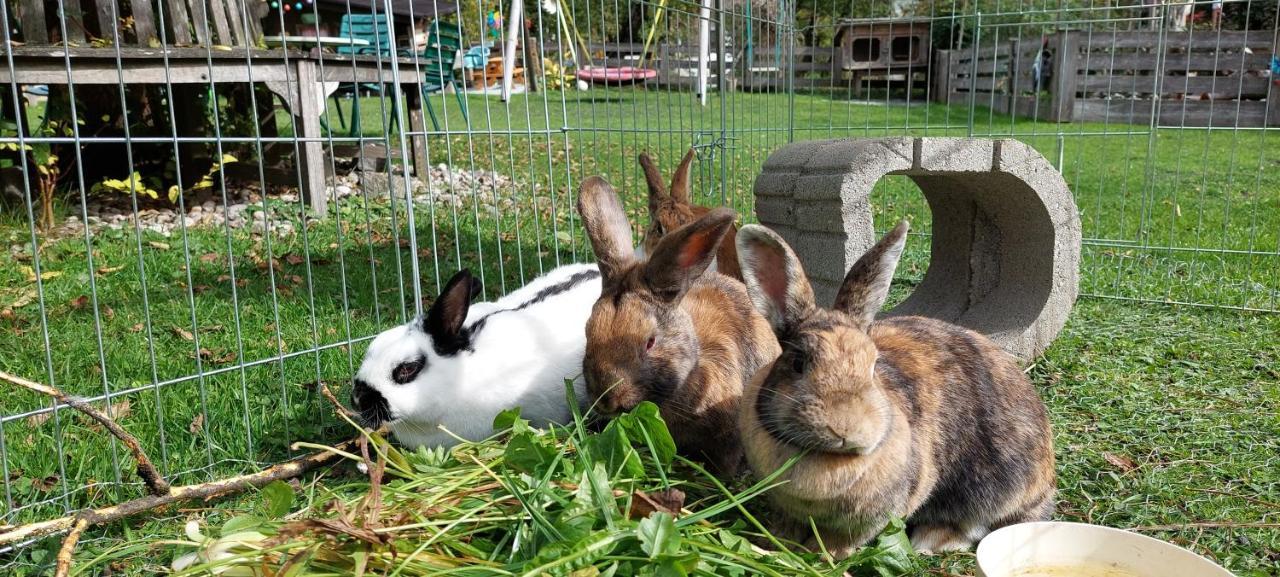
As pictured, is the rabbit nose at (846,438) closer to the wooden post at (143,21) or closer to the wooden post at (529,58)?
the wooden post at (529,58)

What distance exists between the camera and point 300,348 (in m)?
3.67

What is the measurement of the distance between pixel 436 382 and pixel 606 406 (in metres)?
0.68

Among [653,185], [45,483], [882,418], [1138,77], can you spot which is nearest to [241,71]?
[653,185]

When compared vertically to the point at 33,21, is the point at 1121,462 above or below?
below

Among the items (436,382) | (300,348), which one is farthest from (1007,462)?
(300,348)

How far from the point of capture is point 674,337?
2604 millimetres

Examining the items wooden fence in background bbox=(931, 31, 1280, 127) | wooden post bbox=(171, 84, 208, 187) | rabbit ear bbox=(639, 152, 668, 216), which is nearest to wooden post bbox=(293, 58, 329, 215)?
wooden post bbox=(171, 84, 208, 187)

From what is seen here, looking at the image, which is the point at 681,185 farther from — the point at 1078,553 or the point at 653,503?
the point at 1078,553

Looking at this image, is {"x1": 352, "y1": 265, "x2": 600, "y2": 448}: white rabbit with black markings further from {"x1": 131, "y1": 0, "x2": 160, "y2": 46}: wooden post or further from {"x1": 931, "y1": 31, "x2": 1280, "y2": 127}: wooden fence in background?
{"x1": 931, "y1": 31, "x2": 1280, "y2": 127}: wooden fence in background

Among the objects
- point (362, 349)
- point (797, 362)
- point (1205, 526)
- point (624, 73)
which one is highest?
point (624, 73)

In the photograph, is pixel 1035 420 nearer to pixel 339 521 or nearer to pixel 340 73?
pixel 339 521

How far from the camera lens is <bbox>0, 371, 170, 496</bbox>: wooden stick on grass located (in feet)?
7.23

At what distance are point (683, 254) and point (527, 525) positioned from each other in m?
0.91

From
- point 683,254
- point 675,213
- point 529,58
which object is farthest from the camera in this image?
point 529,58
